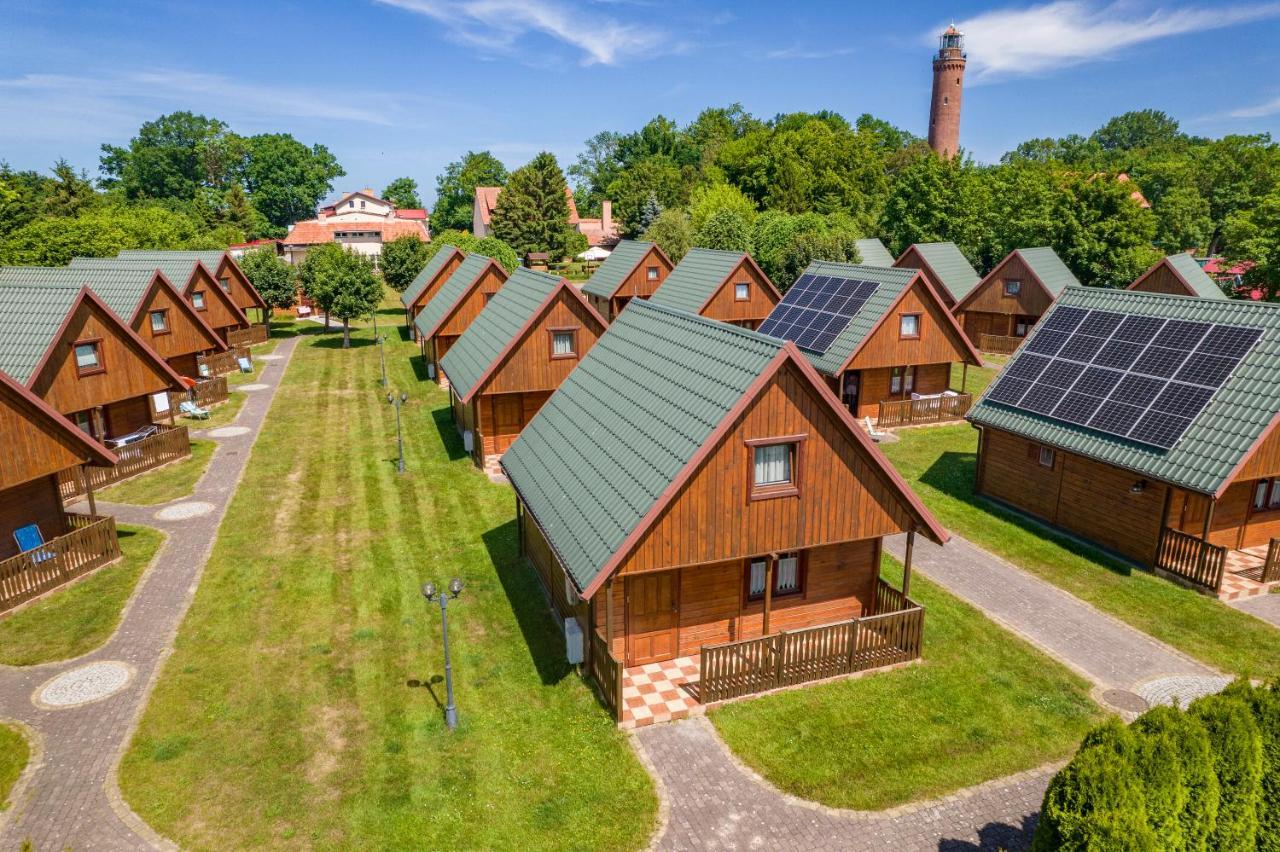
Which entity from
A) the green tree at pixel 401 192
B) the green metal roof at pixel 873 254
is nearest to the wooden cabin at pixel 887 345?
the green metal roof at pixel 873 254

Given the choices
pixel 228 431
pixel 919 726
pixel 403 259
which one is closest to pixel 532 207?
pixel 403 259

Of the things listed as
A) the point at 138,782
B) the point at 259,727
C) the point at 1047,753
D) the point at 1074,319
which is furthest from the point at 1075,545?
the point at 138,782

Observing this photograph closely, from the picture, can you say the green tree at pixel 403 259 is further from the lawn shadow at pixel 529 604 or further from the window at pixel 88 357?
the lawn shadow at pixel 529 604

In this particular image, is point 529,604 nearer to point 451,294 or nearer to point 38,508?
point 38,508

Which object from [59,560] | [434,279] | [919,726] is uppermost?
[434,279]

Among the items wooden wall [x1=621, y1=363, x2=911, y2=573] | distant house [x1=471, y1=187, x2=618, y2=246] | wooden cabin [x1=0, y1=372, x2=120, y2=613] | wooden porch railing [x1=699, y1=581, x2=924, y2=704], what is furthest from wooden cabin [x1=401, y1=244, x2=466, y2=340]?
distant house [x1=471, y1=187, x2=618, y2=246]

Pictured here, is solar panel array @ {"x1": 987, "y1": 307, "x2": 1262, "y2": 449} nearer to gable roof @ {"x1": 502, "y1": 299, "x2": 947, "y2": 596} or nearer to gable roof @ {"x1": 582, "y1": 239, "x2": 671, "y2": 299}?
gable roof @ {"x1": 502, "y1": 299, "x2": 947, "y2": 596}

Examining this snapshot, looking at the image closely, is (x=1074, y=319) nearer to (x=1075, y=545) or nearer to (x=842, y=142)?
(x=1075, y=545)
